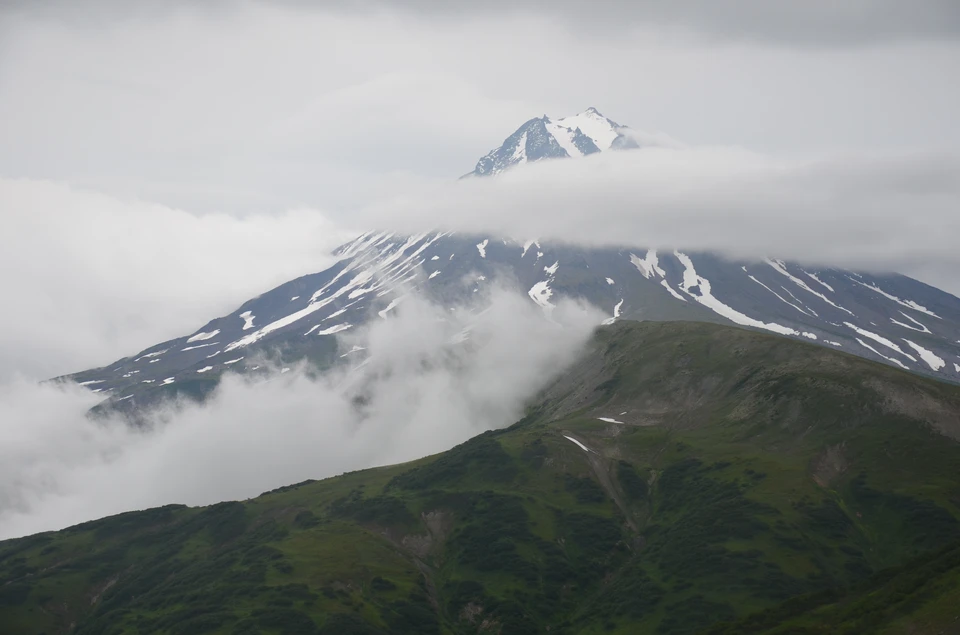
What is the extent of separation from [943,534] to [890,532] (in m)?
12.8

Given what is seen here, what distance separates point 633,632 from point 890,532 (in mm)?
69336

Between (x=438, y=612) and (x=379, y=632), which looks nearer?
(x=379, y=632)

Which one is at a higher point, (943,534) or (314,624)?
(314,624)

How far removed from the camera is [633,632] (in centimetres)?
17538

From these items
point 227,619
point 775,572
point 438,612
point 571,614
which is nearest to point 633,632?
point 571,614

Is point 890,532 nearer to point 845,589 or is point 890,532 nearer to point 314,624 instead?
point 845,589

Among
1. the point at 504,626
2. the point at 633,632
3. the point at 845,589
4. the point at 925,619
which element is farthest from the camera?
the point at 504,626

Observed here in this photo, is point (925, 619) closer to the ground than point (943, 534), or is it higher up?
higher up

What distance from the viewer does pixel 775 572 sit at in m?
182

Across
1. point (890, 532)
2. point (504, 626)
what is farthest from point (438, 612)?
point (890, 532)

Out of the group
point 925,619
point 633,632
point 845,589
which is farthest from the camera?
point 633,632

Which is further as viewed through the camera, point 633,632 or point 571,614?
point 571,614

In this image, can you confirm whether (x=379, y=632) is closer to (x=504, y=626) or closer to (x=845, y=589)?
(x=504, y=626)

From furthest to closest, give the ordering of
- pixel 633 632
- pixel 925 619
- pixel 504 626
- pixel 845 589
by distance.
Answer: pixel 504 626 < pixel 633 632 < pixel 845 589 < pixel 925 619
